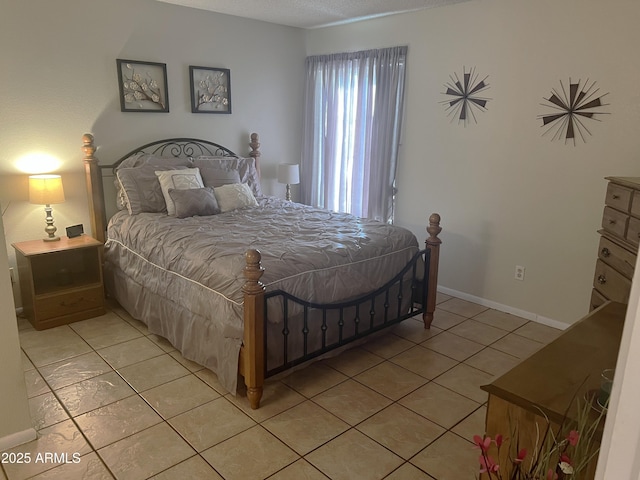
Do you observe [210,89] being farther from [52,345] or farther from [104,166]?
[52,345]

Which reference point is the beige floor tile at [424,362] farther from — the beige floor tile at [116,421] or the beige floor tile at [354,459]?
the beige floor tile at [116,421]

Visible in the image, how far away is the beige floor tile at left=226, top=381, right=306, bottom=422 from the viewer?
256 centimetres

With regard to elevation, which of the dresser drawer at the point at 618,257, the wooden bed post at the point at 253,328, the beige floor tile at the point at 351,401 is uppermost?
the dresser drawer at the point at 618,257

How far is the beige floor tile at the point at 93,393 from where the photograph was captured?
8.48 feet

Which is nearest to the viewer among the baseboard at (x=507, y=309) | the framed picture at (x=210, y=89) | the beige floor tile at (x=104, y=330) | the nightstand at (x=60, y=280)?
the beige floor tile at (x=104, y=330)

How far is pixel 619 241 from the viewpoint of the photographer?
275 cm

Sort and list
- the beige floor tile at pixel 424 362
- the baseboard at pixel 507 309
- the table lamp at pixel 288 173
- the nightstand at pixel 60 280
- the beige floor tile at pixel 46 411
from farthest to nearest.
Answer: the table lamp at pixel 288 173 < the baseboard at pixel 507 309 < the nightstand at pixel 60 280 < the beige floor tile at pixel 424 362 < the beige floor tile at pixel 46 411

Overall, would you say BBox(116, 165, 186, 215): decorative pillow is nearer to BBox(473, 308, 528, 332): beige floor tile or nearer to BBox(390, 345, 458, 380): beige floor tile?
BBox(390, 345, 458, 380): beige floor tile

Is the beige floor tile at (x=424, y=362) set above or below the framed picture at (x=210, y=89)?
below

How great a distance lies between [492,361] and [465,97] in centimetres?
222

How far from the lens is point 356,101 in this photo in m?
Result: 4.84

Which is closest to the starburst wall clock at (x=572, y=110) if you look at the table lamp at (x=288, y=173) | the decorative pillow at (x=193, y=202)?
the table lamp at (x=288, y=173)

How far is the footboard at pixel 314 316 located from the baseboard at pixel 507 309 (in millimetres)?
732

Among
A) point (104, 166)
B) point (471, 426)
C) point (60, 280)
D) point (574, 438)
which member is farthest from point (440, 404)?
point (104, 166)
